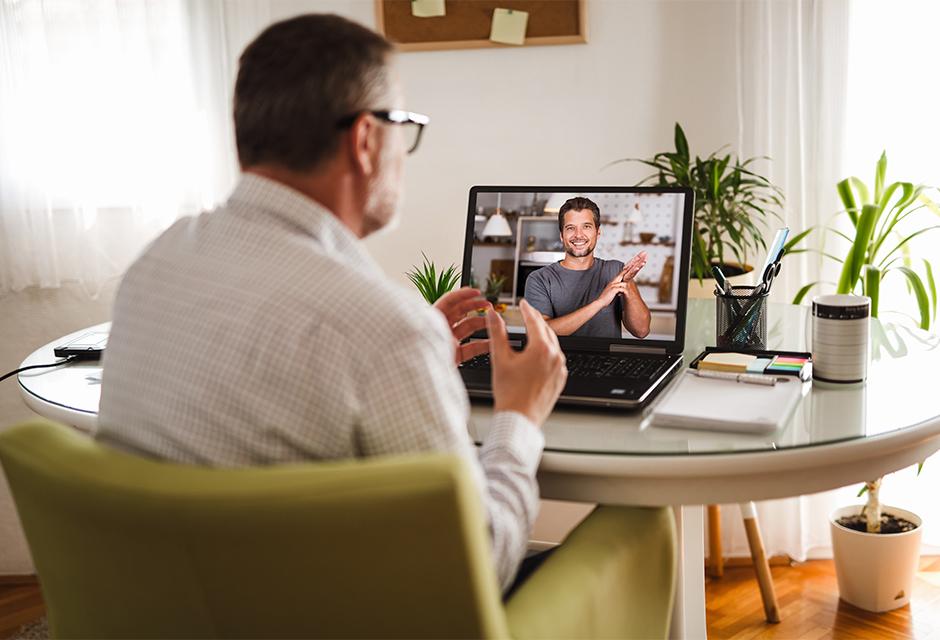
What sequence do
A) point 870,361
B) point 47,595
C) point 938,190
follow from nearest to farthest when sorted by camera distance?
point 47,595 < point 870,361 < point 938,190

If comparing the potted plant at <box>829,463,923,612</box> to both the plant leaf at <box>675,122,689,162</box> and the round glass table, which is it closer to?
the plant leaf at <box>675,122,689,162</box>

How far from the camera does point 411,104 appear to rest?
2.97 meters

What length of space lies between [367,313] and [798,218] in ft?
6.68

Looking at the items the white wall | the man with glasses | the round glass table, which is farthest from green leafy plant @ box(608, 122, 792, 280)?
the man with glasses

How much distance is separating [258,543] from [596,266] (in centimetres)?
95

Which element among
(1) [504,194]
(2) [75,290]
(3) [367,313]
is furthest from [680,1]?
(3) [367,313]

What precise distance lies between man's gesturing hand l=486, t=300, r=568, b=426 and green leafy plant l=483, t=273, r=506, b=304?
0.49 metres

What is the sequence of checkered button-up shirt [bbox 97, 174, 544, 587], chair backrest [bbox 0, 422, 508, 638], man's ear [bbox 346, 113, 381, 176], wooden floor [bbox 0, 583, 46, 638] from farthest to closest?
wooden floor [bbox 0, 583, 46, 638]
man's ear [bbox 346, 113, 381, 176]
checkered button-up shirt [bbox 97, 174, 544, 587]
chair backrest [bbox 0, 422, 508, 638]

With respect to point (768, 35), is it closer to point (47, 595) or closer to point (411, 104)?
point (411, 104)

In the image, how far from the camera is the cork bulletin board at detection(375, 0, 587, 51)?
109 inches

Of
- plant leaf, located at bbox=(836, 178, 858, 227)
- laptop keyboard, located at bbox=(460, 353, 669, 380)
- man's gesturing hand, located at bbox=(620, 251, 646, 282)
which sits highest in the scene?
plant leaf, located at bbox=(836, 178, 858, 227)

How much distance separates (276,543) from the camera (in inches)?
31.9

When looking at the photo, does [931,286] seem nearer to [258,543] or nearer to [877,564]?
[877,564]

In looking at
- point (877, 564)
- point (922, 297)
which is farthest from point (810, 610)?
point (922, 297)
